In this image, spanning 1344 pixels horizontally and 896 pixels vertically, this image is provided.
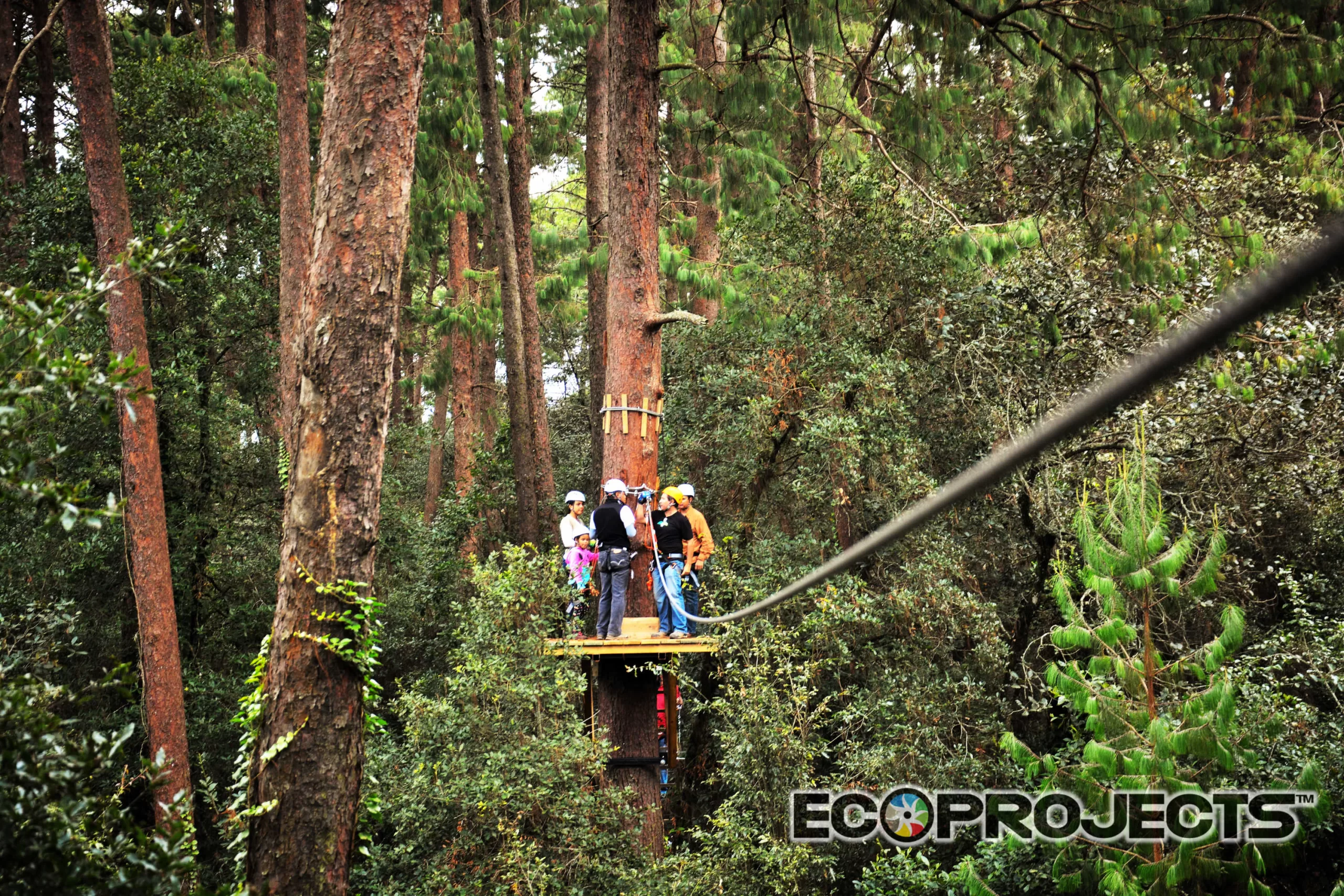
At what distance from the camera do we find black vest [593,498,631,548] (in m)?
8.38

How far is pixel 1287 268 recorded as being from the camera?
32.1 inches

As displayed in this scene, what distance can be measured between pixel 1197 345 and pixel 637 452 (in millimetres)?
8146

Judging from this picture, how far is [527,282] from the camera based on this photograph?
1416 cm

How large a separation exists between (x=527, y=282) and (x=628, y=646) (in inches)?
284

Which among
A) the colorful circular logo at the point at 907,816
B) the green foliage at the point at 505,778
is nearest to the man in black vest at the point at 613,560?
the green foliage at the point at 505,778

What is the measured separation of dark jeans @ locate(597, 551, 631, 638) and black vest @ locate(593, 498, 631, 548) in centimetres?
8

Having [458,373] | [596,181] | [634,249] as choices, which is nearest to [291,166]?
[634,249]

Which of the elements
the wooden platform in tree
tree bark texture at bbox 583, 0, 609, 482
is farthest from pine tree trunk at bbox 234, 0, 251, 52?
the wooden platform in tree

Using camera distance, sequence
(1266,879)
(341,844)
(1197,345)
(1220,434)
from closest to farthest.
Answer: (1197,345) < (341,844) < (1266,879) < (1220,434)

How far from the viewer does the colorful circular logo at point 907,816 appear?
30.3ft

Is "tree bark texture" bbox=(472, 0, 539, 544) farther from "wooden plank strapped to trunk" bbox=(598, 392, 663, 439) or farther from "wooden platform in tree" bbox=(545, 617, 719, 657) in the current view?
"wooden platform in tree" bbox=(545, 617, 719, 657)

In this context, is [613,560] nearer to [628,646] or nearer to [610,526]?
[610,526]

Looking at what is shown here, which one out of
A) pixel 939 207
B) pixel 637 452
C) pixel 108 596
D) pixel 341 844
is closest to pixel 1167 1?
pixel 939 207

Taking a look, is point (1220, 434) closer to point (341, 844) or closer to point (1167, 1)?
point (1167, 1)
